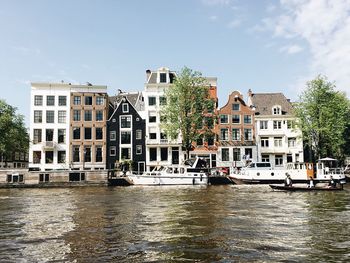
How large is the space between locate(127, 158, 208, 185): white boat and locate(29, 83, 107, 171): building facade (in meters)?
15.9

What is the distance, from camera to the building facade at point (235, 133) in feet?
214

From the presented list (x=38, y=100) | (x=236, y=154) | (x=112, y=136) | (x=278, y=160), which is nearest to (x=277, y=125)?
(x=278, y=160)

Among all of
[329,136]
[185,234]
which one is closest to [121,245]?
[185,234]

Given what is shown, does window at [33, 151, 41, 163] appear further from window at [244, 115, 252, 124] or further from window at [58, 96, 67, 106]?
window at [244, 115, 252, 124]

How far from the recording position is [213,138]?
6538 cm

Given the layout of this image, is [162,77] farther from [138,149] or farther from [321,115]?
[321,115]

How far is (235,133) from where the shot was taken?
217 ft

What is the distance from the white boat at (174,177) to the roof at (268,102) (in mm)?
23628

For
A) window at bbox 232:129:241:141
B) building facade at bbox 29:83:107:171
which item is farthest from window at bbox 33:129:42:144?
window at bbox 232:129:241:141

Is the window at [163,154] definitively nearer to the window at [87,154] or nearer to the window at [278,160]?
the window at [87,154]

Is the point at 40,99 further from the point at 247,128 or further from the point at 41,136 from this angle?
the point at 247,128

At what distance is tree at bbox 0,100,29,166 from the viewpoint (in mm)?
61209

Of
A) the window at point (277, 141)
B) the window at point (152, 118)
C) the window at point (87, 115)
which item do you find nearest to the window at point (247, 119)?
the window at point (277, 141)

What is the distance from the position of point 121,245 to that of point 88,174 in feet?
125
